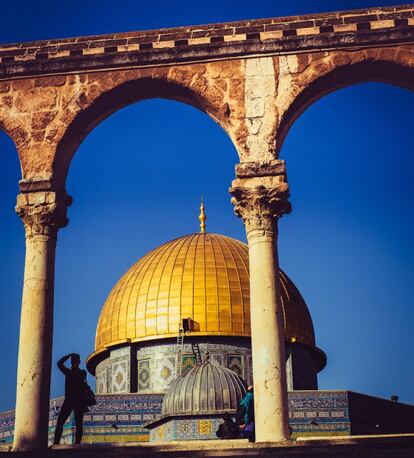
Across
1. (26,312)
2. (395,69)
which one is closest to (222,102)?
(395,69)

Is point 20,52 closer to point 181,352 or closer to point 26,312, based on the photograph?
point 26,312

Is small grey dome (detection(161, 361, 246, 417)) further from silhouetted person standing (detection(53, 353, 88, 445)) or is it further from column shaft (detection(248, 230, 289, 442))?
column shaft (detection(248, 230, 289, 442))

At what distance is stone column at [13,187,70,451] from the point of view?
13.1 meters

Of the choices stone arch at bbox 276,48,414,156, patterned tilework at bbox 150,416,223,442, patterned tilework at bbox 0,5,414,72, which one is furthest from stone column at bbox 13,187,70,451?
patterned tilework at bbox 150,416,223,442

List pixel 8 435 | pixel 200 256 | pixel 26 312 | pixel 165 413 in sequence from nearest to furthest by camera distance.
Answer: pixel 26 312 < pixel 165 413 < pixel 8 435 < pixel 200 256

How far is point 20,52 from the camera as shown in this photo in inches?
599

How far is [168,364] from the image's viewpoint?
31203 millimetres

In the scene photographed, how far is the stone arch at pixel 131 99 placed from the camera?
1452cm

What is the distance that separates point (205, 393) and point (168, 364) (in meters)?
→ 5.34

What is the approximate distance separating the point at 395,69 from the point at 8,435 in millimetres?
19495

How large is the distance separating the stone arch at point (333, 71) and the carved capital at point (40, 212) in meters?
3.18

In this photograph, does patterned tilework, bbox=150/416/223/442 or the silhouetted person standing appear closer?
the silhouetted person standing

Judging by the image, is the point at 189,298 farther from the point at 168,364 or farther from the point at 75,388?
the point at 75,388

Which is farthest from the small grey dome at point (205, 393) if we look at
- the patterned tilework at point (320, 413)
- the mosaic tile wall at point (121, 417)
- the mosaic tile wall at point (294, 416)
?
the patterned tilework at point (320, 413)
